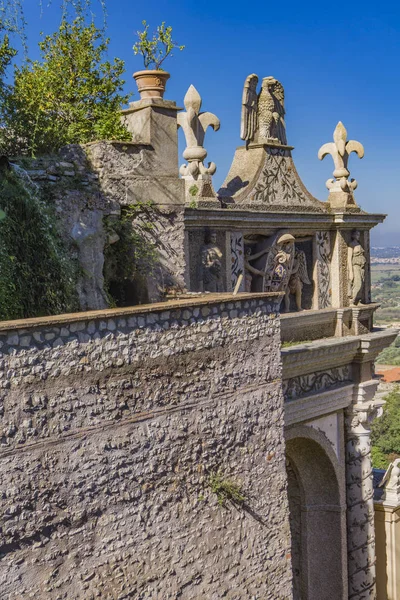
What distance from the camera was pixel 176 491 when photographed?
6828 mm

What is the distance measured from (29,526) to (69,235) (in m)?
2.91

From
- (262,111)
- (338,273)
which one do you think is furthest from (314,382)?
(262,111)

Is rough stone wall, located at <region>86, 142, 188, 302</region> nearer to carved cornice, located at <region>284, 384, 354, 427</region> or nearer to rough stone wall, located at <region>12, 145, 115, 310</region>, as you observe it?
rough stone wall, located at <region>12, 145, 115, 310</region>

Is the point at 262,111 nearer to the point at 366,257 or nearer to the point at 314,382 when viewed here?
the point at 366,257

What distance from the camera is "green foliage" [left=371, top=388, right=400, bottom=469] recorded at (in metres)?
30.8

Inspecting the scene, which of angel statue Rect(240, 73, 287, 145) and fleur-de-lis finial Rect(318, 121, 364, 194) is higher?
angel statue Rect(240, 73, 287, 145)

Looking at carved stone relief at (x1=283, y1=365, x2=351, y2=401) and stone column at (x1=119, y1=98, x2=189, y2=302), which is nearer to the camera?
stone column at (x1=119, y1=98, x2=189, y2=302)

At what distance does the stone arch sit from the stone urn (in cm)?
556

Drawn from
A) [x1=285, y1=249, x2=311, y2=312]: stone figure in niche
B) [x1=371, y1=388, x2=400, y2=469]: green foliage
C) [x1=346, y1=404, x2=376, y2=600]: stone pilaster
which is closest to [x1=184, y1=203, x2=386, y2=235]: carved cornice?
[x1=285, y1=249, x2=311, y2=312]: stone figure in niche

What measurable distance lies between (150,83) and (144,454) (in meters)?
4.28

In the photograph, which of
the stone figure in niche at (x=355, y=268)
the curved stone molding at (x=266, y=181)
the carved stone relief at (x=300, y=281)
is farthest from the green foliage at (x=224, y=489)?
the stone figure in niche at (x=355, y=268)

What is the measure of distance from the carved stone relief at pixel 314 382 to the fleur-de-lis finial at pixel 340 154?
274 centimetres

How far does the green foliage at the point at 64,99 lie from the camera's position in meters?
8.65

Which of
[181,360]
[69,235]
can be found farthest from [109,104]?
[181,360]
